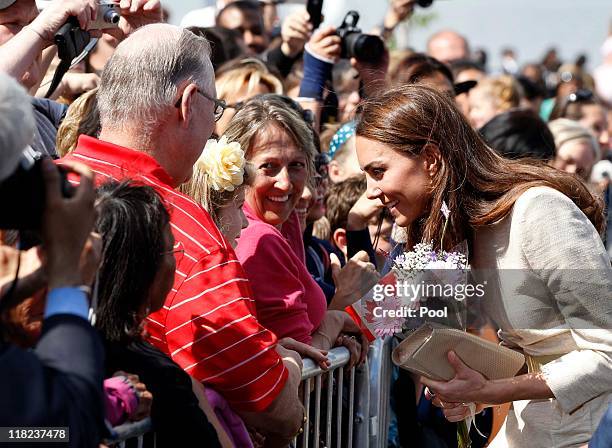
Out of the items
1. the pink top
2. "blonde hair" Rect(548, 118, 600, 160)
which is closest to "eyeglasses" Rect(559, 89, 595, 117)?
"blonde hair" Rect(548, 118, 600, 160)

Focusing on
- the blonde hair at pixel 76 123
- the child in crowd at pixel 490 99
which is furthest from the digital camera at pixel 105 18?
the child in crowd at pixel 490 99

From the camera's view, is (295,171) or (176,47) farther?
(295,171)

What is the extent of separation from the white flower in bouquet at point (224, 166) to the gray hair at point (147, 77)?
359mm

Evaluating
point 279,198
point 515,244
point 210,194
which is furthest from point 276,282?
point 515,244

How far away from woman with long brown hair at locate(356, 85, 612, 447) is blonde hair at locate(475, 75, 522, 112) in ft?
15.0

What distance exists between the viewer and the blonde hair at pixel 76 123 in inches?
153

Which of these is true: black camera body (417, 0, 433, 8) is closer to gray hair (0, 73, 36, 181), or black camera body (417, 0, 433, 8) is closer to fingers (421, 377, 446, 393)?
fingers (421, 377, 446, 393)

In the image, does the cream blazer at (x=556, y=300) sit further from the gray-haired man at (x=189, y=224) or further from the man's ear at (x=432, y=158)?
the gray-haired man at (x=189, y=224)

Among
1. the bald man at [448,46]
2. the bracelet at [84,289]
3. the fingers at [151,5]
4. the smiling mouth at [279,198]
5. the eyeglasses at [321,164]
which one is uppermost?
the bracelet at [84,289]

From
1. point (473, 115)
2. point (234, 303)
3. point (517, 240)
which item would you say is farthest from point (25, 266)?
point (473, 115)

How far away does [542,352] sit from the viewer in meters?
3.49

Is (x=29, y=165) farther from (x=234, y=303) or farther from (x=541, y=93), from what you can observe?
(x=541, y=93)

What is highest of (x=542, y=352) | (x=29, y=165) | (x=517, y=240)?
(x=29, y=165)

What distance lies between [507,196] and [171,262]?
136cm
